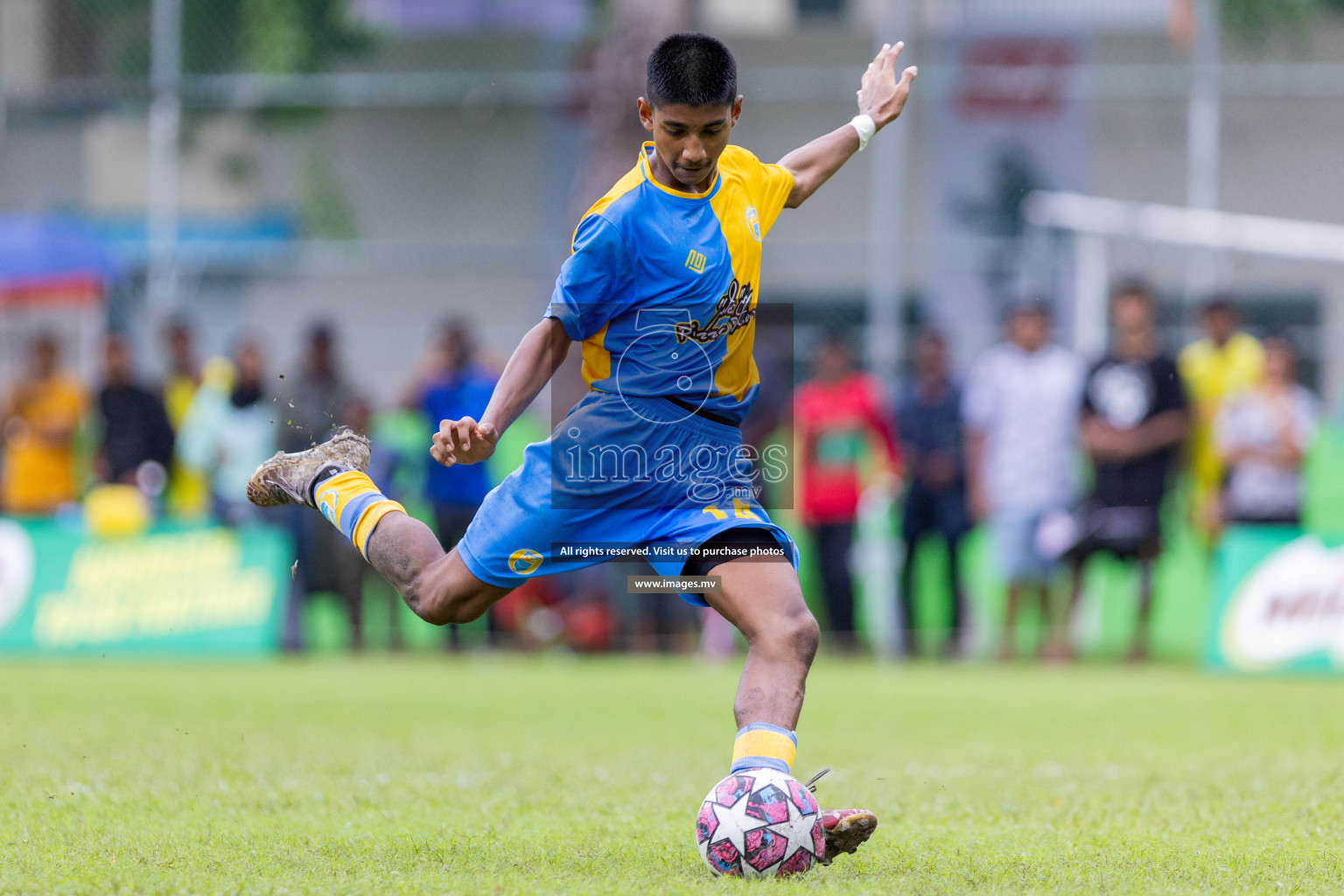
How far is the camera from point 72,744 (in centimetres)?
683

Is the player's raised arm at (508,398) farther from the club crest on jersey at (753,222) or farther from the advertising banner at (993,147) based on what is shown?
the advertising banner at (993,147)

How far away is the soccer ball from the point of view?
4.17 meters

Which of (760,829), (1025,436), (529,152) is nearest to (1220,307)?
(1025,436)

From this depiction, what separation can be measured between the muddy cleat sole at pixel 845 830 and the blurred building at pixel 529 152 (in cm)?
1194

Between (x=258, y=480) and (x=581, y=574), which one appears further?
(x=581, y=574)

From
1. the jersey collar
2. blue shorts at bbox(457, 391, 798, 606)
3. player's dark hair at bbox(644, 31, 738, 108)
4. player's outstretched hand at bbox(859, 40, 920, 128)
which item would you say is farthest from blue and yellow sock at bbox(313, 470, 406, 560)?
player's outstretched hand at bbox(859, 40, 920, 128)

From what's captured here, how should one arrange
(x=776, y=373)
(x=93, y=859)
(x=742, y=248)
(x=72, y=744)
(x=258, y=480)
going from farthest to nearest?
(x=776, y=373), (x=72, y=744), (x=258, y=480), (x=742, y=248), (x=93, y=859)

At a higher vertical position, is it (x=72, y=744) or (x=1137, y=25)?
(x=1137, y=25)

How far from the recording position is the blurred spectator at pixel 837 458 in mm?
12273

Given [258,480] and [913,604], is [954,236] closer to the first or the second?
[913,604]

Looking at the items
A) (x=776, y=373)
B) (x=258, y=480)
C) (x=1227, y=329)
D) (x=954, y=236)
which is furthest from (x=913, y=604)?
(x=258, y=480)

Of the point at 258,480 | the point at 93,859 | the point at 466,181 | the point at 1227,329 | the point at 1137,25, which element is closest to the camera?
the point at 93,859

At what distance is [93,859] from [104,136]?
15.5 m

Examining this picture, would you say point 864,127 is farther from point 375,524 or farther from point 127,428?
point 127,428
